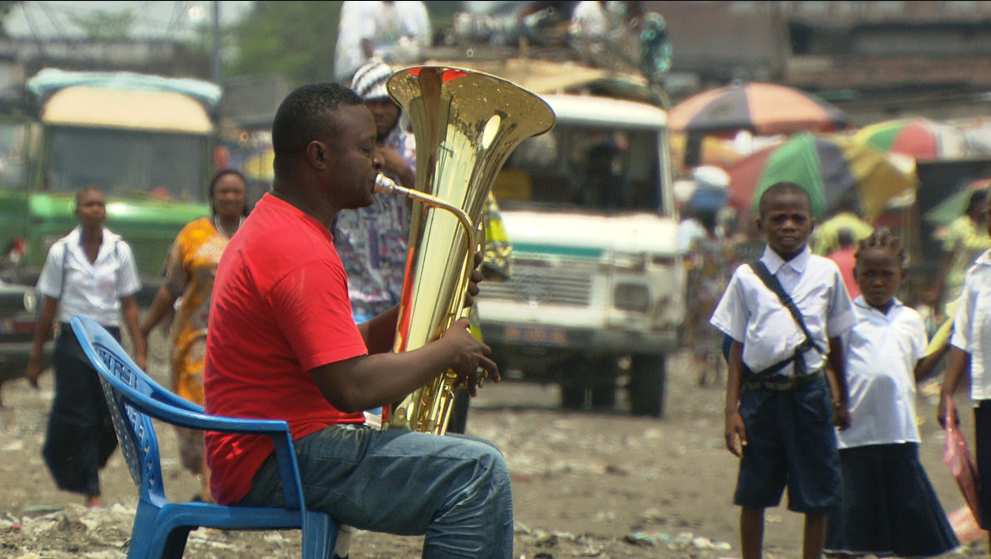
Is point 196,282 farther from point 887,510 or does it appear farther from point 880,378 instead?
point 887,510

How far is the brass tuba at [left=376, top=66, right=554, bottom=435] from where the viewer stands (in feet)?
10.1

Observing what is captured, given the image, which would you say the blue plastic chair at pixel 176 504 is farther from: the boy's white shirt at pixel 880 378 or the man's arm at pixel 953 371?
the man's arm at pixel 953 371

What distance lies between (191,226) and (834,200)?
10.4m

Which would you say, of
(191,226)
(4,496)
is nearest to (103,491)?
(4,496)

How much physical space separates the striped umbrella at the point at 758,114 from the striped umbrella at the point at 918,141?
20.9 inches

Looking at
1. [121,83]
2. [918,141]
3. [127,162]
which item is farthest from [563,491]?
[918,141]

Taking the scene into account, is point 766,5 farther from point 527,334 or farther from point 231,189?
point 231,189

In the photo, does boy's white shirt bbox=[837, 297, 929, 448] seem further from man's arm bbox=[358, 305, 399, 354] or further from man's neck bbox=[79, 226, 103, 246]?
man's neck bbox=[79, 226, 103, 246]

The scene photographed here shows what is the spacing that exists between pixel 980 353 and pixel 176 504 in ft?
9.53

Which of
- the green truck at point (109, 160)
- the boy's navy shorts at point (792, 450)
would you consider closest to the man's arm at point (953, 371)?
the boy's navy shorts at point (792, 450)

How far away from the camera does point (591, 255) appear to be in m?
9.90

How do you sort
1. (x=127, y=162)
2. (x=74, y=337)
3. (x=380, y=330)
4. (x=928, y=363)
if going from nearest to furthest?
(x=380, y=330) < (x=928, y=363) < (x=74, y=337) < (x=127, y=162)

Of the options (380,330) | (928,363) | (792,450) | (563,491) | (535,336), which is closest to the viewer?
(380,330)

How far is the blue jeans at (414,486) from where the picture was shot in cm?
260
